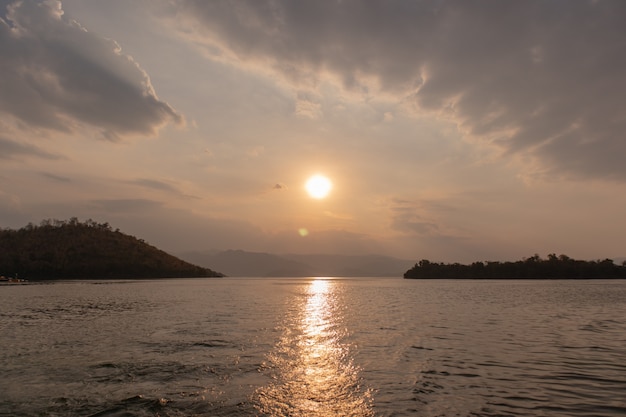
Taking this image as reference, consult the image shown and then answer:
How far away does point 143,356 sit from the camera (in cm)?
3078

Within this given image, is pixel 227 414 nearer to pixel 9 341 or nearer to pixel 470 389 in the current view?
pixel 470 389

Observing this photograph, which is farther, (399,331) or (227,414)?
(399,331)

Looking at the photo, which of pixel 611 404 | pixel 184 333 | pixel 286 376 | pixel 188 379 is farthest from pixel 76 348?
pixel 611 404

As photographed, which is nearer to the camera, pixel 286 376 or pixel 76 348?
pixel 286 376

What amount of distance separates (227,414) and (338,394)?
20.7ft

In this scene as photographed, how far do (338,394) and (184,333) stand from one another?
26.7 m

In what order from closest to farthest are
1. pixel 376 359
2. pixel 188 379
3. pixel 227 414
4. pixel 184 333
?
pixel 227 414 < pixel 188 379 < pixel 376 359 < pixel 184 333

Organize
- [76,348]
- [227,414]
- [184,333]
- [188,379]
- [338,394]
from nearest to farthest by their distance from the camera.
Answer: [227,414], [338,394], [188,379], [76,348], [184,333]

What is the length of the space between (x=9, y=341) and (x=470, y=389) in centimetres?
4019

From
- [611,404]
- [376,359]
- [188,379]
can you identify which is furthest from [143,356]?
[611,404]

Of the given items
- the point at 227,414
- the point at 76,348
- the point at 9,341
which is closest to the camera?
the point at 227,414

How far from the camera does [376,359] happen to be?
1184 inches

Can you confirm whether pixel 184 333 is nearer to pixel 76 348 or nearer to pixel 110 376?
pixel 76 348

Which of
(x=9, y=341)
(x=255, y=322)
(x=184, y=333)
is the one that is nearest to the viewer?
(x=9, y=341)
